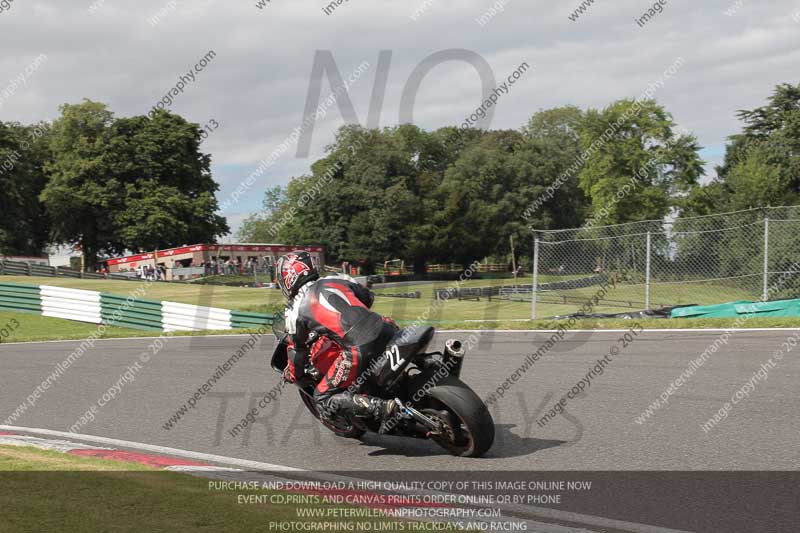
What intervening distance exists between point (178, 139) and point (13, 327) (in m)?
43.8

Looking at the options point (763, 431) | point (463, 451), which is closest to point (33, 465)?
point (463, 451)

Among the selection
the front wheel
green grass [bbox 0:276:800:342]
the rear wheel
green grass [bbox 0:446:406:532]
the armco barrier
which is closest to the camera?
green grass [bbox 0:446:406:532]

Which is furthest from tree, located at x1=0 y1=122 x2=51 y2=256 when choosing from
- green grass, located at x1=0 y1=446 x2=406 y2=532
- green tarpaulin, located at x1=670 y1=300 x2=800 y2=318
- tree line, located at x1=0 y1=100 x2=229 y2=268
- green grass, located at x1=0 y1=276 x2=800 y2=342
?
green grass, located at x1=0 y1=446 x2=406 y2=532

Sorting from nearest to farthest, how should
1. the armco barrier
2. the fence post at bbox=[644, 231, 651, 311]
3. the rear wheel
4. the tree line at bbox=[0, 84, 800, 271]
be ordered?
1. the rear wheel
2. the fence post at bbox=[644, 231, 651, 311]
3. the armco barrier
4. the tree line at bbox=[0, 84, 800, 271]

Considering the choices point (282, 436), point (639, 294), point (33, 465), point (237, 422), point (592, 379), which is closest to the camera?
point (33, 465)

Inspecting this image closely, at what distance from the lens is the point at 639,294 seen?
19.2m

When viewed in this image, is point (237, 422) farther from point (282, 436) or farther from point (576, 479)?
point (576, 479)

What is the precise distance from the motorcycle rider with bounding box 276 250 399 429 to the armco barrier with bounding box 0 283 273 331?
12480 millimetres

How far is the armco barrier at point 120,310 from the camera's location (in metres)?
20.8

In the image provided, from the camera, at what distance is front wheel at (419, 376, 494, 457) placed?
20.1 ft

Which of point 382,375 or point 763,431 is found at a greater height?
point 382,375

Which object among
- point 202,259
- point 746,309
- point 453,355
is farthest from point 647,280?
point 202,259

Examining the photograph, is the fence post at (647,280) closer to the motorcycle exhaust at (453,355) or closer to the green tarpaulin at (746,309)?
the green tarpaulin at (746,309)

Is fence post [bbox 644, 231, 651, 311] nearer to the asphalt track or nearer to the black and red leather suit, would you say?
the asphalt track
